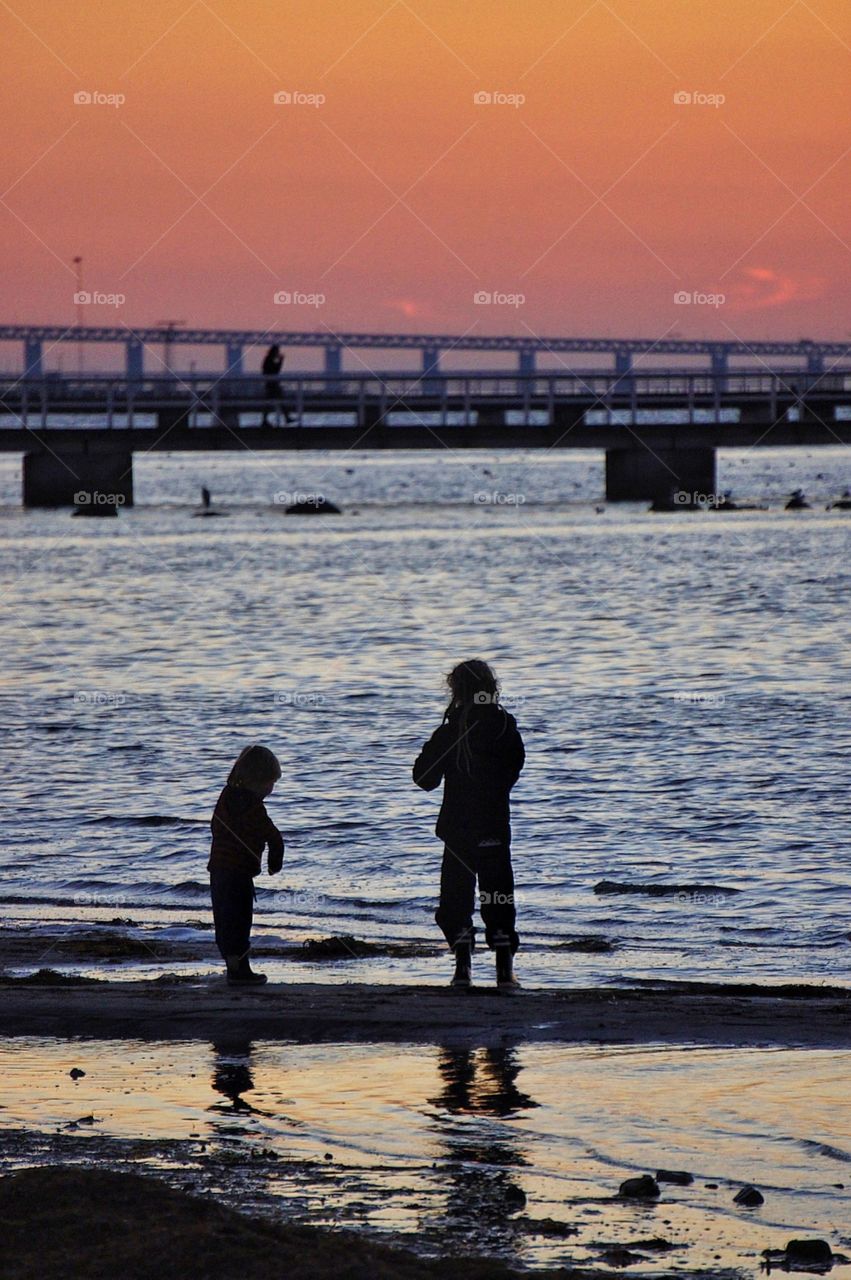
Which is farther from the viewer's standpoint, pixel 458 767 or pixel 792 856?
pixel 792 856

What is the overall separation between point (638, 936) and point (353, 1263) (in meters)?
6.87

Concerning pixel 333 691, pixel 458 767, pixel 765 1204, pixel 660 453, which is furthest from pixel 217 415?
pixel 765 1204

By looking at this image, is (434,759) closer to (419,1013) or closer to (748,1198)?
(419,1013)

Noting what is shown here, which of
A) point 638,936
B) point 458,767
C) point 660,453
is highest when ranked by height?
point 660,453

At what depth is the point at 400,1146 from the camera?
6867 mm

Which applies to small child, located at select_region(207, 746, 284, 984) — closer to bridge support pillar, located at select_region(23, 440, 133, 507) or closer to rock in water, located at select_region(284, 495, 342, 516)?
bridge support pillar, located at select_region(23, 440, 133, 507)

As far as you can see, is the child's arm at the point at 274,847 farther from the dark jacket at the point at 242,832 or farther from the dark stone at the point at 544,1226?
the dark stone at the point at 544,1226

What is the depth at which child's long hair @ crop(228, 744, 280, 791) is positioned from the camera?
9.88m

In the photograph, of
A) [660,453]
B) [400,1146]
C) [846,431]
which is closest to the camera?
[400,1146]

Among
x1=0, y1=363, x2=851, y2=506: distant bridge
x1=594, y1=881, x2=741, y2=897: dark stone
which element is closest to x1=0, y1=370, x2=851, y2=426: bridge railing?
x1=0, y1=363, x2=851, y2=506: distant bridge

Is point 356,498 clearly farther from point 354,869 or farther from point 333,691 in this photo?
point 354,869

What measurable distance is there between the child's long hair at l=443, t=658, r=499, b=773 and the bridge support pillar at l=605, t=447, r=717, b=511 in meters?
57.0

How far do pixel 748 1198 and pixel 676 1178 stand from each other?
32 cm

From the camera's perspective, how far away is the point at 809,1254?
5.70 meters
